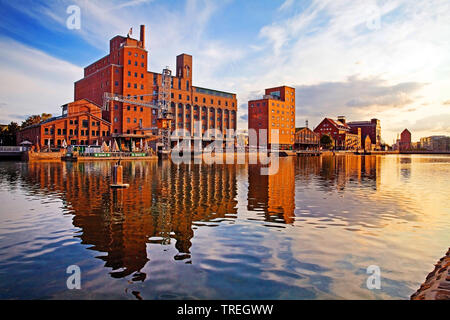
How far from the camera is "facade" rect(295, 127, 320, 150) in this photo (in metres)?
156

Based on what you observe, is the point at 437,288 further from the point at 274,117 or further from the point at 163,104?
the point at 274,117

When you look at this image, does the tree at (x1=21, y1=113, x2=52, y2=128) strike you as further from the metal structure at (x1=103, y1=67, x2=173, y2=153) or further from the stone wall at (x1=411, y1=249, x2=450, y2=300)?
the stone wall at (x1=411, y1=249, x2=450, y2=300)

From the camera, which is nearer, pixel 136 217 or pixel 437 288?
pixel 437 288

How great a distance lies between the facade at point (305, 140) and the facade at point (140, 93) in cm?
5071

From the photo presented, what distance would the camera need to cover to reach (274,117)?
462ft

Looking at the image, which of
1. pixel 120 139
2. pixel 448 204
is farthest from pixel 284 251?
pixel 120 139

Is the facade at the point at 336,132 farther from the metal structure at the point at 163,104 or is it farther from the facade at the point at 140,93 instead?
the metal structure at the point at 163,104

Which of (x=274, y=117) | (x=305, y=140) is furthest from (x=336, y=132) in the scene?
(x=274, y=117)

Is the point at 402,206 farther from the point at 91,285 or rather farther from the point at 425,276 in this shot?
the point at 91,285

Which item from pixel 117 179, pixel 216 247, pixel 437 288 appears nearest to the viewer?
pixel 437 288

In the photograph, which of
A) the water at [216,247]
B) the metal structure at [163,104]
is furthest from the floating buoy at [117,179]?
the metal structure at [163,104]

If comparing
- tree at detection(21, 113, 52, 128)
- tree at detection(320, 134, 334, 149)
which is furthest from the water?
tree at detection(320, 134, 334, 149)

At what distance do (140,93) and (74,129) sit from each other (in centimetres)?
2396

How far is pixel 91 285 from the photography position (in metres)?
6.34
